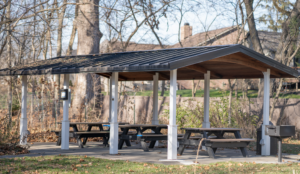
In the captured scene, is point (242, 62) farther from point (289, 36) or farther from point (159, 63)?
point (289, 36)

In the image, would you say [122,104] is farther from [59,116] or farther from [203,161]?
[203,161]

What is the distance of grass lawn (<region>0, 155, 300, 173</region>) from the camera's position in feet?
22.5

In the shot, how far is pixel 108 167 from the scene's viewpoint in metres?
7.18

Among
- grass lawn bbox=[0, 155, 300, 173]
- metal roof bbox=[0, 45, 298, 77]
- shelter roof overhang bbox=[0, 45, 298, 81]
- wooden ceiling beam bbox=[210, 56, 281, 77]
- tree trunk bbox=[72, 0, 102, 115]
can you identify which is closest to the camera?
grass lawn bbox=[0, 155, 300, 173]

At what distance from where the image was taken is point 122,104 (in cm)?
1844

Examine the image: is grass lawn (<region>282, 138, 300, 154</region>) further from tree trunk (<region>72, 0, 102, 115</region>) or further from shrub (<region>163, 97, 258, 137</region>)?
tree trunk (<region>72, 0, 102, 115</region>)

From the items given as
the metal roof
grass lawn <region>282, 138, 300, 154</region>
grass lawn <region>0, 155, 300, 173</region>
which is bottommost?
grass lawn <region>282, 138, 300, 154</region>

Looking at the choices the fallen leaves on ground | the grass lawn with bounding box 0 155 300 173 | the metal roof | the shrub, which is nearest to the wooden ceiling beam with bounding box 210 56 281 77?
the metal roof

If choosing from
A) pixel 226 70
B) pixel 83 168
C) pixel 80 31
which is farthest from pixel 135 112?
pixel 83 168

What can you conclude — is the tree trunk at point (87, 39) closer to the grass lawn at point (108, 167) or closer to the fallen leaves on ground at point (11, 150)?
the fallen leaves on ground at point (11, 150)

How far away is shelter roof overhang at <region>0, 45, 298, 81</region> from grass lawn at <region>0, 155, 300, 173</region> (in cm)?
211

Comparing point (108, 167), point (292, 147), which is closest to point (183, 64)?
point (108, 167)

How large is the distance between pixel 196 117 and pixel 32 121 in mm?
7138

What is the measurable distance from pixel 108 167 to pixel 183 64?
2.79 m
